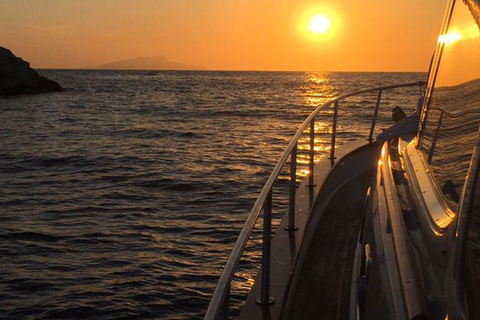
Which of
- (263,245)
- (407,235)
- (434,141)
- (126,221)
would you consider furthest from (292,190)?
(126,221)

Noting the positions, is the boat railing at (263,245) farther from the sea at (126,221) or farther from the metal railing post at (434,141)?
the sea at (126,221)

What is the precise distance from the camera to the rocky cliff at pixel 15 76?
6494cm

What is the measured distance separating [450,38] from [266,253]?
4.67 feet

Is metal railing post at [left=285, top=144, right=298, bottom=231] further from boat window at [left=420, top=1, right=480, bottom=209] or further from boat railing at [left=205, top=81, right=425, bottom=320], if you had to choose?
boat window at [left=420, top=1, right=480, bottom=209]

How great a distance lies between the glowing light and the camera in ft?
9.46

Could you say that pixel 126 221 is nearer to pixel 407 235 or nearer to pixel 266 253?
pixel 266 253

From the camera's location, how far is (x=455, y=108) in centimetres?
254

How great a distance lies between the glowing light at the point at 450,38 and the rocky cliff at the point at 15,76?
6631cm

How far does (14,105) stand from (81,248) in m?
44.6

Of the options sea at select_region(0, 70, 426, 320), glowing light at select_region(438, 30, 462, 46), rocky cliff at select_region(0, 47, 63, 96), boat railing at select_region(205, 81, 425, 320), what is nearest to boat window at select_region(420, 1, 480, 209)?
glowing light at select_region(438, 30, 462, 46)

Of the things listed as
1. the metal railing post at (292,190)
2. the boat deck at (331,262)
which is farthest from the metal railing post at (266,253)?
the metal railing post at (292,190)

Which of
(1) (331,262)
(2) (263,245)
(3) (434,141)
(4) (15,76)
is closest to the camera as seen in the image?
(3) (434,141)

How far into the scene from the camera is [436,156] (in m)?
2.71

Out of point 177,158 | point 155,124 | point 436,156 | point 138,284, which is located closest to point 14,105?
point 155,124
